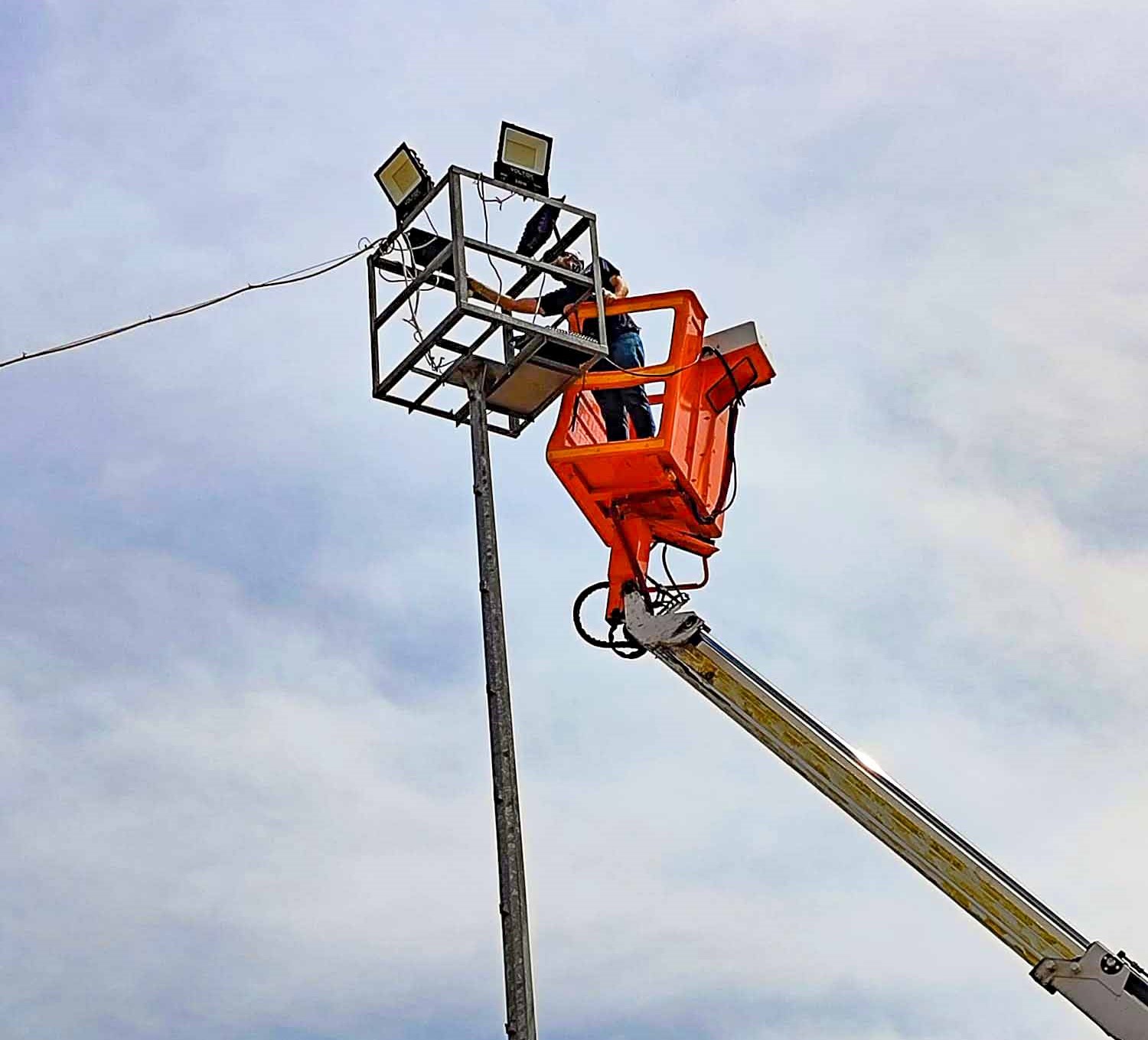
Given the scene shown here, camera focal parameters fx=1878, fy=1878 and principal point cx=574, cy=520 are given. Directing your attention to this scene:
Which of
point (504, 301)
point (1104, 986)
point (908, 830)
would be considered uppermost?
point (504, 301)

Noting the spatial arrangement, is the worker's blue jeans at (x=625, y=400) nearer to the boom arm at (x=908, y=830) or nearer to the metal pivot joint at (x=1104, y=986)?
the boom arm at (x=908, y=830)

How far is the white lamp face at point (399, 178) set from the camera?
12.9 meters

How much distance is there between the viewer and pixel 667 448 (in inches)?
556

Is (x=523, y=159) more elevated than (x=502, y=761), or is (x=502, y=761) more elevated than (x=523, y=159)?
(x=523, y=159)

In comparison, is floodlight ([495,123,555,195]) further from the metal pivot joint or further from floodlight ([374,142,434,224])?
the metal pivot joint

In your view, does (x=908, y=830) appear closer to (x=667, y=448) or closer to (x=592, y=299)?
(x=667, y=448)

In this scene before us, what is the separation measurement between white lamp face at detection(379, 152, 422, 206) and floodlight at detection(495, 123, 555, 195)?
2.02 feet

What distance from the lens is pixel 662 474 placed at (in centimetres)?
1434

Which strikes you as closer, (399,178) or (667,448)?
(399,178)

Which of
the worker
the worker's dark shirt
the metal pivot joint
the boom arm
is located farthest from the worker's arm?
the metal pivot joint

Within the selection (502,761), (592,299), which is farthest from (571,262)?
(502,761)

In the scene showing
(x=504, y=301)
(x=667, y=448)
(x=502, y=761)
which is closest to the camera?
(x=502, y=761)

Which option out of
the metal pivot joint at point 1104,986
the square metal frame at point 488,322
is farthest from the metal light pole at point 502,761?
the metal pivot joint at point 1104,986

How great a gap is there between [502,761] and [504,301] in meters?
3.32
